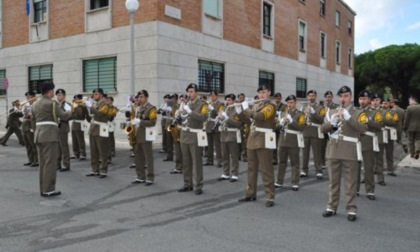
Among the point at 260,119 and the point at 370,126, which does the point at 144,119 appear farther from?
the point at 370,126

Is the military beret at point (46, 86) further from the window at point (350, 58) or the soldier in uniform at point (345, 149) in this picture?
the window at point (350, 58)

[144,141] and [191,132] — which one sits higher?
[191,132]

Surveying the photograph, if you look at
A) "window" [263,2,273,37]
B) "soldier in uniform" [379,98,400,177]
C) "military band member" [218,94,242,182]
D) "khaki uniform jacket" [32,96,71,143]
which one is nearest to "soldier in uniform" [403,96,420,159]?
"soldier in uniform" [379,98,400,177]

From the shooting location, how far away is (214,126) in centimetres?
1219

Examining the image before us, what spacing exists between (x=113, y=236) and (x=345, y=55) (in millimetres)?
39650

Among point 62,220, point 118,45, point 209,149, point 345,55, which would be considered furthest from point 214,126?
point 345,55

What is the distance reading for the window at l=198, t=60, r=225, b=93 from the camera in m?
20.5

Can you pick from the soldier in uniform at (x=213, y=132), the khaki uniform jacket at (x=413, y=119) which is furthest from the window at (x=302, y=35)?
the soldier in uniform at (x=213, y=132)

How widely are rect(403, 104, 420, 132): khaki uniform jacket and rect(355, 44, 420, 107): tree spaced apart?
40.4 meters

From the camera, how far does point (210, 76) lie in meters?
21.2

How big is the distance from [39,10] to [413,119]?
63.9ft

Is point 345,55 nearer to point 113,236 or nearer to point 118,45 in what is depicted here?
point 118,45

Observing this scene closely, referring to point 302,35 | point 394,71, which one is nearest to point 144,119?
point 302,35

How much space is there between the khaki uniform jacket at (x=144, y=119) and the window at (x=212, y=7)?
12.4 m
